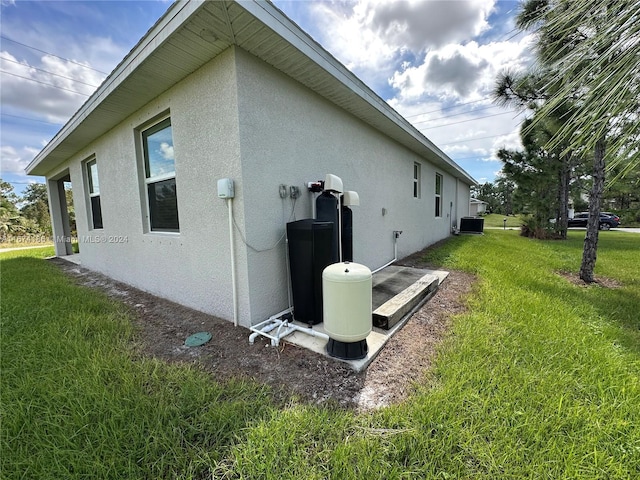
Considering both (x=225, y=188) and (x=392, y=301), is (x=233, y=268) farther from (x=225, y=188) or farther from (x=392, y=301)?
(x=392, y=301)

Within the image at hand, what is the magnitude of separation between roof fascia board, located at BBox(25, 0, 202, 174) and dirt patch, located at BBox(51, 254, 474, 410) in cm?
284

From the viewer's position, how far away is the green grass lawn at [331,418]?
1254mm

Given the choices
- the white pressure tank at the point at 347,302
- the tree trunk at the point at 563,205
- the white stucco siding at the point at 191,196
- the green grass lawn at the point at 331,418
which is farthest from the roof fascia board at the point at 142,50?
the tree trunk at the point at 563,205

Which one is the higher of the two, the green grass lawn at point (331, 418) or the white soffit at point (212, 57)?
the white soffit at point (212, 57)

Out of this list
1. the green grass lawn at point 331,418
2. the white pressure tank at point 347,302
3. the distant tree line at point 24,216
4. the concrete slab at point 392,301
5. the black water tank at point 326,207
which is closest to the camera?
the green grass lawn at point 331,418

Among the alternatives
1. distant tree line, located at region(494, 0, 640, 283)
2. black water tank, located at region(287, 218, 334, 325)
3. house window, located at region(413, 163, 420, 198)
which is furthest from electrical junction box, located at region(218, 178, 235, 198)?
house window, located at region(413, 163, 420, 198)

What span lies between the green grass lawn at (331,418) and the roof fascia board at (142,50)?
282 cm

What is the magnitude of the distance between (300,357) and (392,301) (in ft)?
4.51

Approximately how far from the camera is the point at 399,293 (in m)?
3.46

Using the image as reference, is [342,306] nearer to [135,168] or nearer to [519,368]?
[519,368]

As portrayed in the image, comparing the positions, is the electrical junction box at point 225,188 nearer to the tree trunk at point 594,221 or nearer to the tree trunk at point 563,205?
the tree trunk at point 594,221

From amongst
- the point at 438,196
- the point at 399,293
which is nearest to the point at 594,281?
the point at 399,293

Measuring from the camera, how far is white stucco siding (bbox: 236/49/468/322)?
260cm

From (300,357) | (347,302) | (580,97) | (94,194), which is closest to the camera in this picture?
(580,97)
